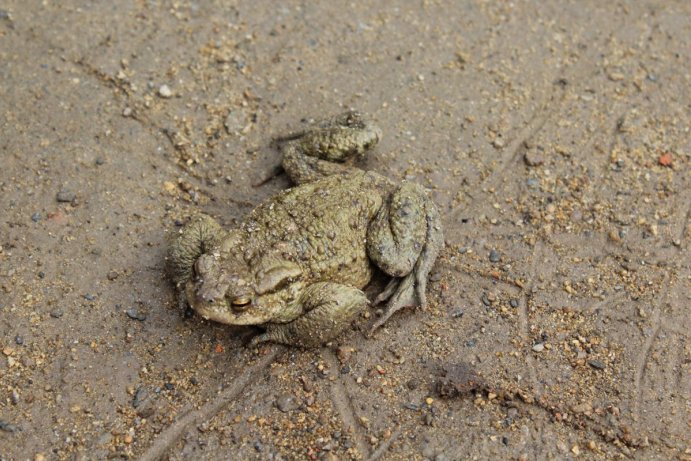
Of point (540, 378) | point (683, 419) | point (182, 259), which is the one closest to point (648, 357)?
point (683, 419)

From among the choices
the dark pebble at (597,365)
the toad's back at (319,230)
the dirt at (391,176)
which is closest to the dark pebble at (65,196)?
the dirt at (391,176)

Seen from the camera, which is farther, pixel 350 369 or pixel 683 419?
pixel 350 369

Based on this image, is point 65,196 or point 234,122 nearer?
point 65,196

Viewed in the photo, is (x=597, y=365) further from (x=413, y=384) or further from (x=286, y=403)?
(x=286, y=403)

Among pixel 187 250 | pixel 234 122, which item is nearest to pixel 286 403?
pixel 187 250

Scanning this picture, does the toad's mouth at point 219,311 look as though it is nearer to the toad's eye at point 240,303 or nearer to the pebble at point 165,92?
the toad's eye at point 240,303

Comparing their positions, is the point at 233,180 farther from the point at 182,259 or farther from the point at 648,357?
the point at 648,357

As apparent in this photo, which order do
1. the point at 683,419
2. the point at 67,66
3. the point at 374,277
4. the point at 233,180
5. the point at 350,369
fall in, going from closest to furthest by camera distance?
the point at 683,419, the point at 350,369, the point at 374,277, the point at 233,180, the point at 67,66
